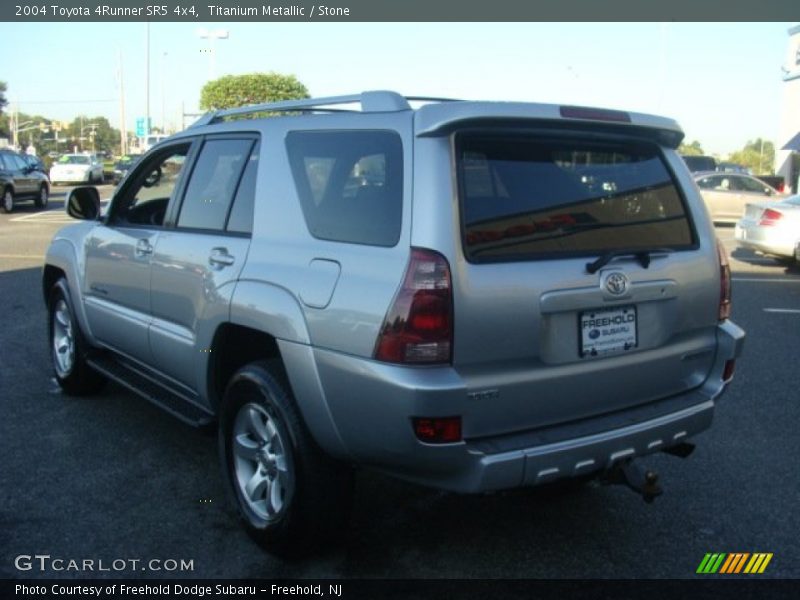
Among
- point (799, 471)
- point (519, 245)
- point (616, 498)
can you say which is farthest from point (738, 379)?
point (519, 245)

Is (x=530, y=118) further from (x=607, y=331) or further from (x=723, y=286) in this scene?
(x=723, y=286)

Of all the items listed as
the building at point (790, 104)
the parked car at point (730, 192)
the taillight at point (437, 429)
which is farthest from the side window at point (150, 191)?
the building at point (790, 104)

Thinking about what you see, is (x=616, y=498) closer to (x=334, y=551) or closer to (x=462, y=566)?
(x=462, y=566)

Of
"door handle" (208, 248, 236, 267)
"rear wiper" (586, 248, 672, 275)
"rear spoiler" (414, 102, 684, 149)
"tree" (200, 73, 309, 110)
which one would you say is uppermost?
"tree" (200, 73, 309, 110)

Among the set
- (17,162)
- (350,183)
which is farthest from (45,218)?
(350,183)

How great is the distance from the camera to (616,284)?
124 inches

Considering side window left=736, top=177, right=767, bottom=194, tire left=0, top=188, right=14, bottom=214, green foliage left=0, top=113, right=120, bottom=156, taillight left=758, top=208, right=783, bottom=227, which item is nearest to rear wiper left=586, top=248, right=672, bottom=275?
taillight left=758, top=208, right=783, bottom=227

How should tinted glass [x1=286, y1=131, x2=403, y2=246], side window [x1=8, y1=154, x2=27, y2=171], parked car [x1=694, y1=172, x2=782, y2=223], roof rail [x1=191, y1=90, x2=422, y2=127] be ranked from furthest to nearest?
side window [x1=8, y1=154, x2=27, y2=171], parked car [x1=694, y1=172, x2=782, y2=223], roof rail [x1=191, y1=90, x2=422, y2=127], tinted glass [x1=286, y1=131, x2=403, y2=246]

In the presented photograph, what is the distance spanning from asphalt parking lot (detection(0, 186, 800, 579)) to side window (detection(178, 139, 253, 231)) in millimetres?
1085

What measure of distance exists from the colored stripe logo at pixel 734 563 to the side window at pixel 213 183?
8.63 ft

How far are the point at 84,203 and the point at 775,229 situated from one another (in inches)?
443

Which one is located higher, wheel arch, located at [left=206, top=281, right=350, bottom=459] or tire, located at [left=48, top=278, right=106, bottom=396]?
wheel arch, located at [left=206, top=281, right=350, bottom=459]

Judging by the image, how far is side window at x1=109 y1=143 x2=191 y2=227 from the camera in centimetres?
468

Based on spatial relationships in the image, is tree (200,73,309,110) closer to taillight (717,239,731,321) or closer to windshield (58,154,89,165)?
windshield (58,154,89,165)
